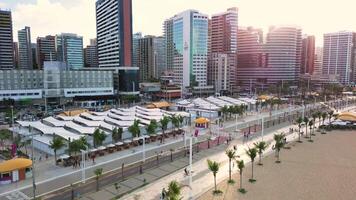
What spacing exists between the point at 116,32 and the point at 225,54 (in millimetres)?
68977

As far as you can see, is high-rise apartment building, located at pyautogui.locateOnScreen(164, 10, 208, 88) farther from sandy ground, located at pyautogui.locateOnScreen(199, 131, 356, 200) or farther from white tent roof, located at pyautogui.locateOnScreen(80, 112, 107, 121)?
sandy ground, located at pyautogui.locateOnScreen(199, 131, 356, 200)

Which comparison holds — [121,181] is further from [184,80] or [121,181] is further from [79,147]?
[184,80]

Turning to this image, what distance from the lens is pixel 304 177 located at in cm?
3678

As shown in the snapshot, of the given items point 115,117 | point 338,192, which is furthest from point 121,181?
point 115,117

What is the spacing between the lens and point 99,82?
129375 millimetres

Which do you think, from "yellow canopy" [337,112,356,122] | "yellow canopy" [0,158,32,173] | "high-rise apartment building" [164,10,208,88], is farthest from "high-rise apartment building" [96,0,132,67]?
"yellow canopy" [0,158,32,173]

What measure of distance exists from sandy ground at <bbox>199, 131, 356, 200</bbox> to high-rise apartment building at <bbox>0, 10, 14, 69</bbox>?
527ft

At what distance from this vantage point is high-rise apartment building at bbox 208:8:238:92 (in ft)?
586

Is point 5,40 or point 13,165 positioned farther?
point 5,40

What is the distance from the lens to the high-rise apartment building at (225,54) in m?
178

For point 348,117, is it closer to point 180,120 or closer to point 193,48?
point 180,120

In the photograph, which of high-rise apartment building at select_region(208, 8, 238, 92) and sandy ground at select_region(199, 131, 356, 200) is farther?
high-rise apartment building at select_region(208, 8, 238, 92)

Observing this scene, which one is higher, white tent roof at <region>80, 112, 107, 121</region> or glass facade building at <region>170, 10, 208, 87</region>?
glass facade building at <region>170, 10, 208, 87</region>

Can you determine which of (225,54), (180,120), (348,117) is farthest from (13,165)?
(225,54)
